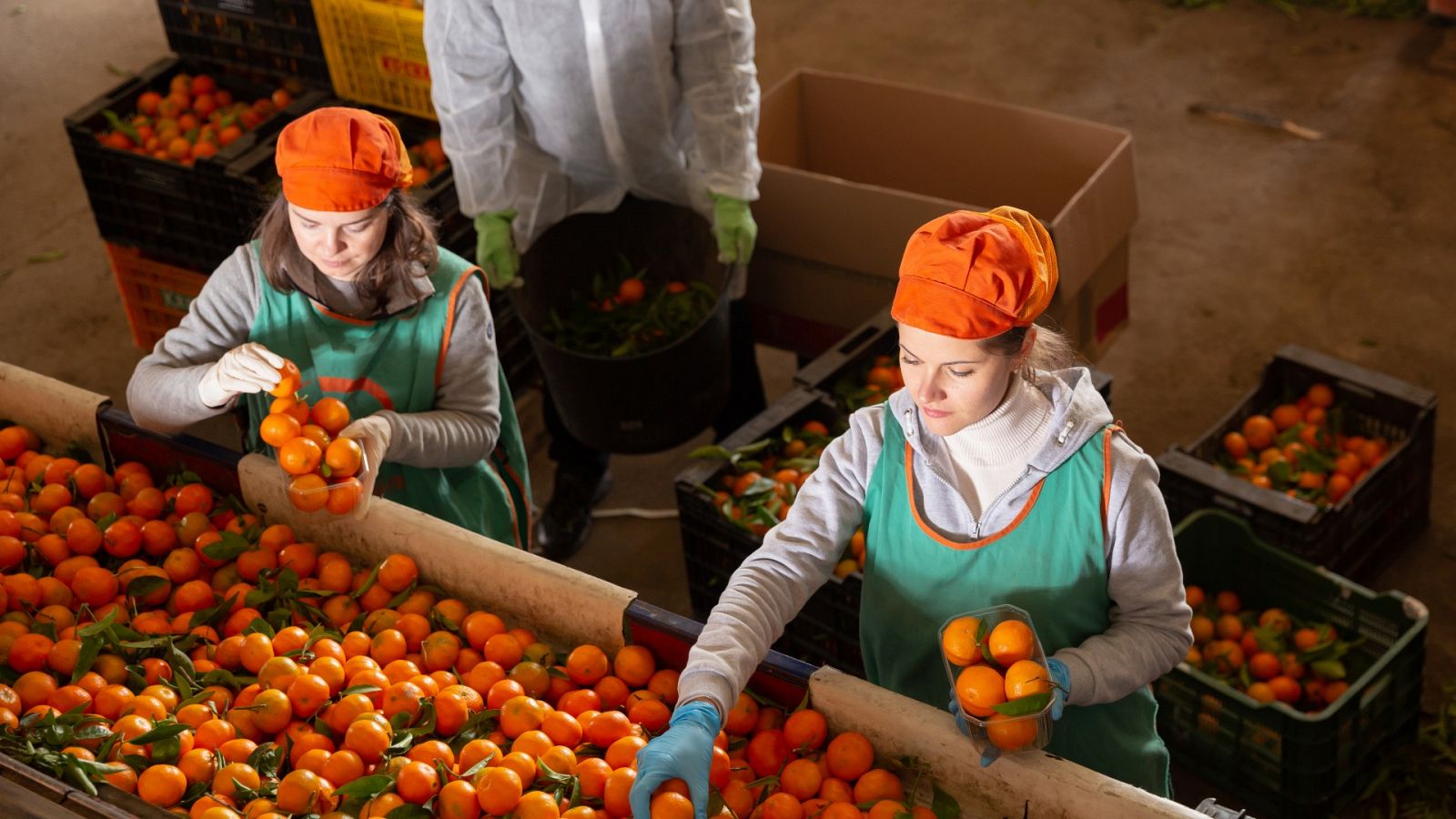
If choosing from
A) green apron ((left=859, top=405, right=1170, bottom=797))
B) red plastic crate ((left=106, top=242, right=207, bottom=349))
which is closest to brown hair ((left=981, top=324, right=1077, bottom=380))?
green apron ((left=859, top=405, right=1170, bottom=797))

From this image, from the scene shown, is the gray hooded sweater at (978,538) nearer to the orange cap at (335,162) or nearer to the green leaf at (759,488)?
the orange cap at (335,162)

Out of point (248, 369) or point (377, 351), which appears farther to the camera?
point (377, 351)

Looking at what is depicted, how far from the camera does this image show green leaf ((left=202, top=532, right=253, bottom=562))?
100 inches

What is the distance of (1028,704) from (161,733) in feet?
4.11

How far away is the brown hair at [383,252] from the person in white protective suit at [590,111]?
912 millimetres

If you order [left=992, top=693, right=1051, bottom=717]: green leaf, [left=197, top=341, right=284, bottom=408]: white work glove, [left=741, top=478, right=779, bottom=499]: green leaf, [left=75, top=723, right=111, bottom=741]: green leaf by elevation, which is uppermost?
[left=992, top=693, right=1051, bottom=717]: green leaf

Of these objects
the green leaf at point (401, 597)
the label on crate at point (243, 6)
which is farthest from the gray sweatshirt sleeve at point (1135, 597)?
the label on crate at point (243, 6)

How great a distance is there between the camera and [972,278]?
1.83 metres

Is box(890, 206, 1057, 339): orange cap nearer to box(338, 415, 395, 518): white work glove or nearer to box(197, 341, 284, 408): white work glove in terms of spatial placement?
box(338, 415, 395, 518): white work glove

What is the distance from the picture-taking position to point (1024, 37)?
21.5 feet

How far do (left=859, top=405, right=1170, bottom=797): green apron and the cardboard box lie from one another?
164 cm

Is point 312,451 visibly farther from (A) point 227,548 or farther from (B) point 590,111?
(B) point 590,111

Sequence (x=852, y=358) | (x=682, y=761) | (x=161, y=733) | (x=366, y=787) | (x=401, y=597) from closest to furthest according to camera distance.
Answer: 1. (x=682, y=761)
2. (x=366, y=787)
3. (x=161, y=733)
4. (x=401, y=597)
5. (x=852, y=358)

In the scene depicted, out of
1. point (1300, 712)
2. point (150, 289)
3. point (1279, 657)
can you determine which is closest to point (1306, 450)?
point (1279, 657)
